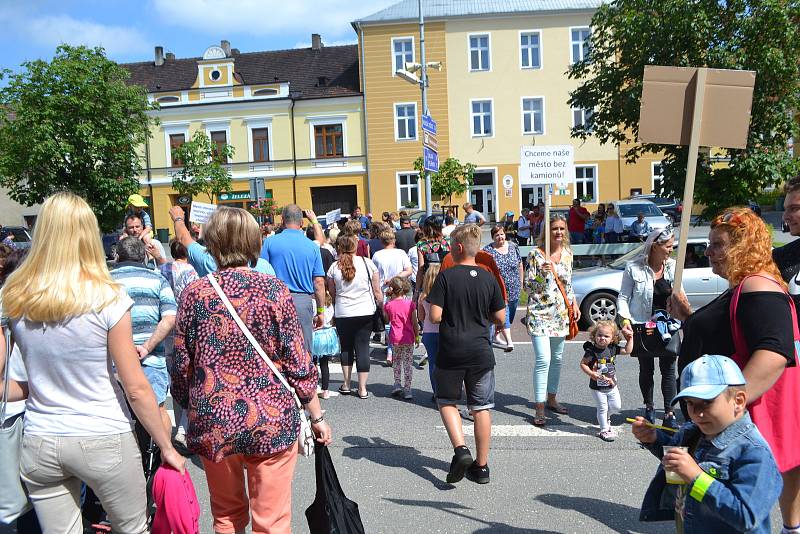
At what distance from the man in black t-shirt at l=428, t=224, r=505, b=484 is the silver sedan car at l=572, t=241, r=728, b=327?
6.28m

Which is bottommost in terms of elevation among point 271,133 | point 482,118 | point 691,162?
point 691,162

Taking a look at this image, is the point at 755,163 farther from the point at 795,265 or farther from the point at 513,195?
the point at 513,195

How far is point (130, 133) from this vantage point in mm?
29219

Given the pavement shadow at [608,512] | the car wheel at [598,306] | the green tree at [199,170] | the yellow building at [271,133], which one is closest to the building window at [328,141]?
the yellow building at [271,133]

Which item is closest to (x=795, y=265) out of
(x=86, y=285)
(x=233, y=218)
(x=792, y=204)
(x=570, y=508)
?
(x=792, y=204)

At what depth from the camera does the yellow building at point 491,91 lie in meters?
38.9

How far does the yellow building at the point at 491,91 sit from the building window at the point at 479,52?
0.06 metres

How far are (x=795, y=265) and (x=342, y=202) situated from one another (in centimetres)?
3851

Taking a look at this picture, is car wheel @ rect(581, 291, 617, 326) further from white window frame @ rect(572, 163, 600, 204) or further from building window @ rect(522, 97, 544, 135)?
building window @ rect(522, 97, 544, 135)

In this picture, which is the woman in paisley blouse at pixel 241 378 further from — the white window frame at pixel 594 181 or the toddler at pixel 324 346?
the white window frame at pixel 594 181

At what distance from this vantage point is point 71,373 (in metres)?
2.80

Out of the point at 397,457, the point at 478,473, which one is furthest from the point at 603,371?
the point at 397,457

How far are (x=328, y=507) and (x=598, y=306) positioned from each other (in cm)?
849

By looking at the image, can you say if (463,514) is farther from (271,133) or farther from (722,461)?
(271,133)
